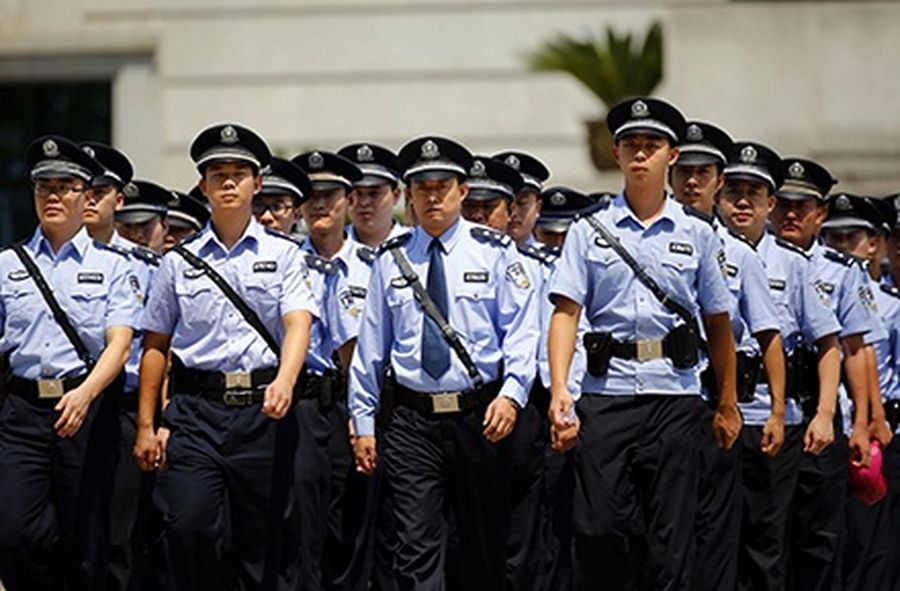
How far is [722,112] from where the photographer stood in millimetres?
24375

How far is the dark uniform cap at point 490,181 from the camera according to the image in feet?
48.0

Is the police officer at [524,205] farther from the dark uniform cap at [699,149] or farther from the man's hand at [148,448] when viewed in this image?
the man's hand at [148,448]

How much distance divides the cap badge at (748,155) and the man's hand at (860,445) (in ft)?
5.19

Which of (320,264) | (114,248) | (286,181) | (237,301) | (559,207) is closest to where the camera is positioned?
(237,301)

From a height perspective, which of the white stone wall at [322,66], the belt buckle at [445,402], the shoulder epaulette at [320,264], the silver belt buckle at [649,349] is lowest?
the belt buckle at [445,402]

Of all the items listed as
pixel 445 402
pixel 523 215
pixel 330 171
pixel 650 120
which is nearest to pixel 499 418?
pixel 445 402

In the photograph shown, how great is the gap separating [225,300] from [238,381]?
0.38 m

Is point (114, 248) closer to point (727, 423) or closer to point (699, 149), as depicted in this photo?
point (699, 149)

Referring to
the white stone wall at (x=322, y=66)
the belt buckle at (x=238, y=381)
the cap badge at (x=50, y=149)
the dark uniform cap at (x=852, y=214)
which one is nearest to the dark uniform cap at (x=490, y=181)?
the dark uniform cap at (x=852, y=214)

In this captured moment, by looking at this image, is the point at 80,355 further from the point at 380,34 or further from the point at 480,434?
the point at 380,34

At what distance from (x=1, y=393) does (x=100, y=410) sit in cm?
49

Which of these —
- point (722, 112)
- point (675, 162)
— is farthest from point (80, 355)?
point (722, 112)

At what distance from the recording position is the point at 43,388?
42.3ft

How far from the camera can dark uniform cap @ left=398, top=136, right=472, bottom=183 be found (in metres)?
12.9
